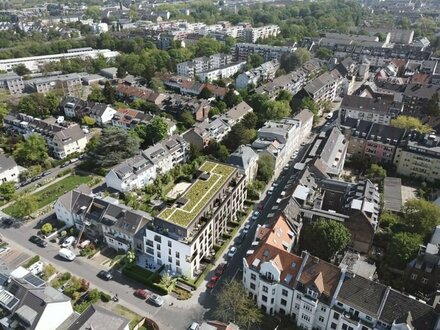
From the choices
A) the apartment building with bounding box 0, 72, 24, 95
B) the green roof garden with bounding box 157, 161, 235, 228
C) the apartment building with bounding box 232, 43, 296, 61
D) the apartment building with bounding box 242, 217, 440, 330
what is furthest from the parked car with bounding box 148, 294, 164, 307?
the apartment building with bounding box 232, 43, 296, 61

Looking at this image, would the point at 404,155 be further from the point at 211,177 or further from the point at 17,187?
the point at 17,187

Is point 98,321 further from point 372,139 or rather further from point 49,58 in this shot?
point 49,58

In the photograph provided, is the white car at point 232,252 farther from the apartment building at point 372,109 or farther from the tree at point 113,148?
the apartment building at point 372,109

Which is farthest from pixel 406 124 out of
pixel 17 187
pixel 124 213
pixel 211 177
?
pixel 17 187

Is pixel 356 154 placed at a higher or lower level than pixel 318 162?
lower

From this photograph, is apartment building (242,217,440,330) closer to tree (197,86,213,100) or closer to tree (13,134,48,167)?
tree (13,134,48,167)

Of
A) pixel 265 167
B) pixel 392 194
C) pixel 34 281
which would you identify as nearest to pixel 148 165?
pixel 265 167
